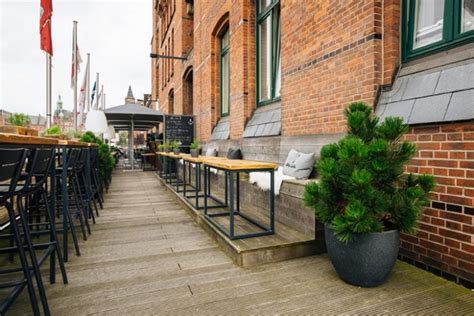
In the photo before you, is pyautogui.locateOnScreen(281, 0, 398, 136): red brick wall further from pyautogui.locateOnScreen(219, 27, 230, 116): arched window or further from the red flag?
the red flag

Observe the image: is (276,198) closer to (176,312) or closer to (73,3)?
(176,312)

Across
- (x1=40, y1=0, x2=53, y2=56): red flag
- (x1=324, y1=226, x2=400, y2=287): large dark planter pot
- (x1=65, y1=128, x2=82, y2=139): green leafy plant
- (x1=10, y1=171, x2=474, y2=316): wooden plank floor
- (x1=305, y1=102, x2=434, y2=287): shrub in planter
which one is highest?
(x1=40, y1=0, x2=53, y2=56): red flag

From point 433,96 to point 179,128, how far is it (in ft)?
23.7

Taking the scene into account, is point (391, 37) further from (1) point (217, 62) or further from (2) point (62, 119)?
(2) point (62, 119)

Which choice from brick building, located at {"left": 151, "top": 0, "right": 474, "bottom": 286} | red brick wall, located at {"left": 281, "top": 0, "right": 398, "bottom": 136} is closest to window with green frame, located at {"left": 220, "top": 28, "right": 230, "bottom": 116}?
brick building, located at {"left": 151, "top": 0, "right": 474, "bottom": 286}

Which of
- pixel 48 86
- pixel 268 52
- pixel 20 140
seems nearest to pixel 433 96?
pixel 20 140

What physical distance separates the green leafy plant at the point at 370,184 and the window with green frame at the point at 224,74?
17.5ft

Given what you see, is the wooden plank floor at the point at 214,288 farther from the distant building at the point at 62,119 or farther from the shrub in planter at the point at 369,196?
the distant building at the point at 62,119

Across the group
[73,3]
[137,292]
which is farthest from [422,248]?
[73,3]

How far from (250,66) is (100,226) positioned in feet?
12.4

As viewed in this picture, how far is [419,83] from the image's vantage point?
232 cm

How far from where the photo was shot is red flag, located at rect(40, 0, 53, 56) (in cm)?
523

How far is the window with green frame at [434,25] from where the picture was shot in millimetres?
2145

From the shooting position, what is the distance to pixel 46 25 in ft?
17.5
